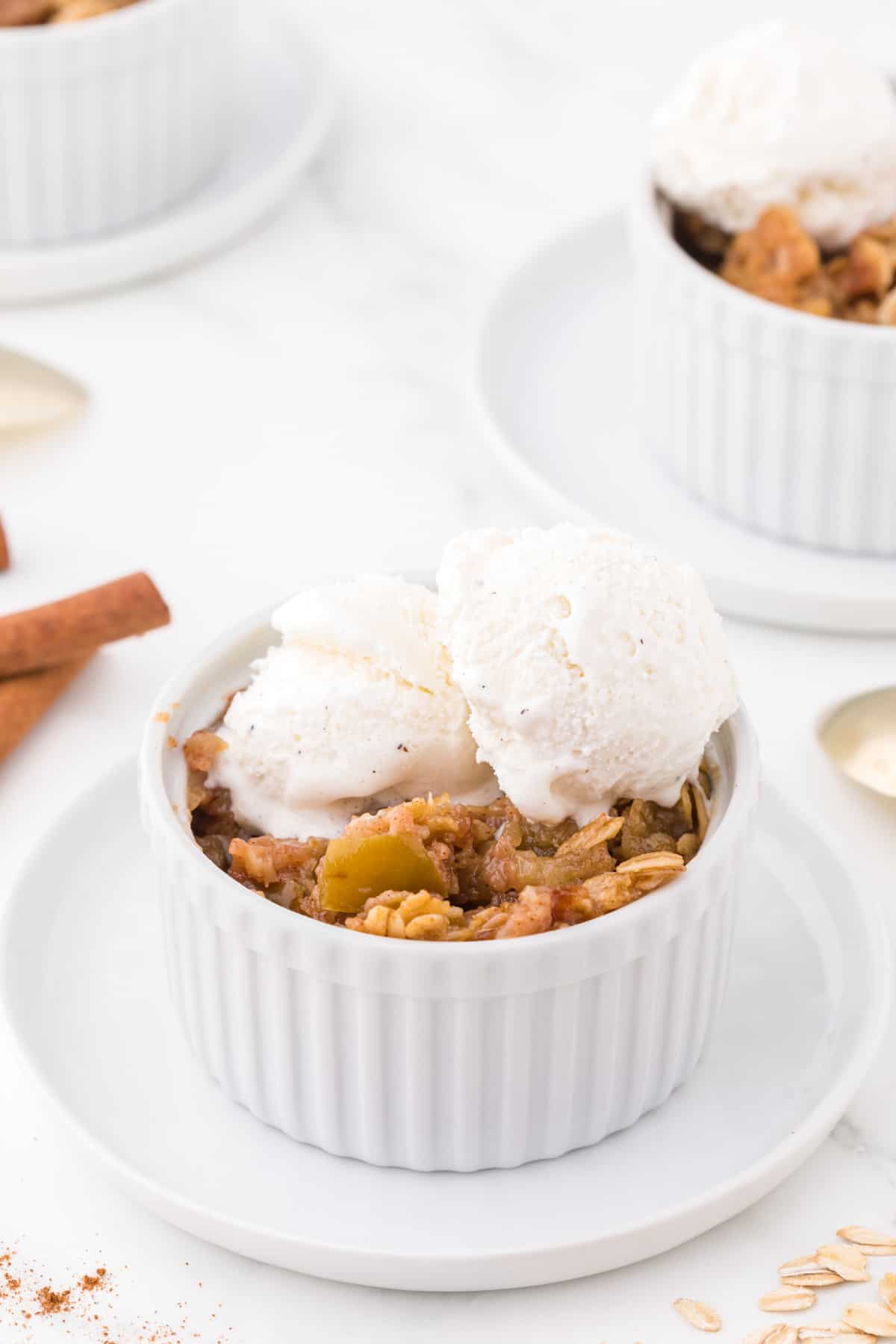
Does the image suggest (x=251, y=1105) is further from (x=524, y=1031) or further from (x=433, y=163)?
(x=433, y=163)

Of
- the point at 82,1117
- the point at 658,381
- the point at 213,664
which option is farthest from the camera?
the point at 658,381

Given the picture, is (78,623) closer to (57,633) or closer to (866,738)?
(57,633)

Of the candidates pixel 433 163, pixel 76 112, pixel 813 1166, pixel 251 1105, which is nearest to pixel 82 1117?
pixel 251 1105

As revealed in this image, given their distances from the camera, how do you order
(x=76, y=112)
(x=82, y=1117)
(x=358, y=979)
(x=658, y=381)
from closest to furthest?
1. (x=358, y=979)
2. (x=82, y=1117)
3. (x=658, y=381)
4. (x=76, y=112)

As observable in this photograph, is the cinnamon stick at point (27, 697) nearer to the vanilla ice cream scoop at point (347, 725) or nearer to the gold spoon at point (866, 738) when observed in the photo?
the vanilla ice cream scoop at point (347, 725)

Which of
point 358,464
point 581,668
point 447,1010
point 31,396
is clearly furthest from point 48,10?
point 447,1010

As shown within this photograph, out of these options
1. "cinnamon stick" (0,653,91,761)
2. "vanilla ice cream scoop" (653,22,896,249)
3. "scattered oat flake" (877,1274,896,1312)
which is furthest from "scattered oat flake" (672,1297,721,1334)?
"vanilla ice cream scoop" (653,22,896,249)
